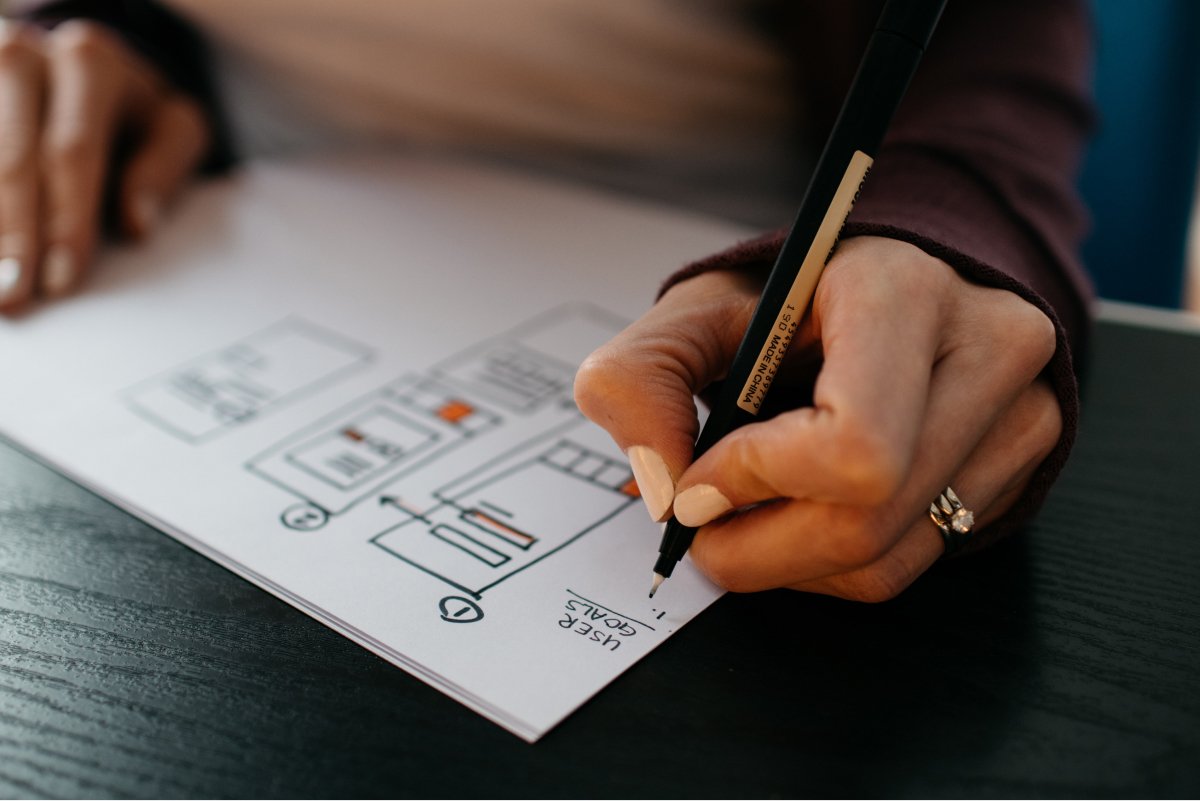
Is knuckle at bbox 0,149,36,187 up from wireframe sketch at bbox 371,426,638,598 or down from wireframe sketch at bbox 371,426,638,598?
down

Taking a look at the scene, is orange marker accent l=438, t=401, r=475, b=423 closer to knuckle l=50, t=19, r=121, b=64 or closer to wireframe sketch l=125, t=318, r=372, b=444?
wireframe sketch l=125, t=318, r=372, b=444

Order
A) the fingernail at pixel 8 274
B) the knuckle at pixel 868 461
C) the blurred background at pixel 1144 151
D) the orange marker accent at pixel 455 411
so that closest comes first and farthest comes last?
1. the knuckle at pixel 868 461
2. the orange marker accent at pixel 455 411
3. the fingernail at pixel 8 274
4. the blurred background at pixel 1144 151

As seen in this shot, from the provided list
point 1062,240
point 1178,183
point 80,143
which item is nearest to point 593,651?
point 1062,240

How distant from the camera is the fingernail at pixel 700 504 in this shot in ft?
1.04

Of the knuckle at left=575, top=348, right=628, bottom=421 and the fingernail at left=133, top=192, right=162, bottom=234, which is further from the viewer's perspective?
the fingernail at left=133, top=192, right=162, bottom=234

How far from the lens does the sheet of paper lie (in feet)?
1.12

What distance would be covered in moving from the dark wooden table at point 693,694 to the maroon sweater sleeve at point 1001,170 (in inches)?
1.9

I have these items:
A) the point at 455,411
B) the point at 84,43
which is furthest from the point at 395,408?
the point at 84,43

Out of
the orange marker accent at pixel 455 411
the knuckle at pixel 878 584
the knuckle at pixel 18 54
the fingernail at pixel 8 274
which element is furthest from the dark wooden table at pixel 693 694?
the knuckle at pixel 18 54

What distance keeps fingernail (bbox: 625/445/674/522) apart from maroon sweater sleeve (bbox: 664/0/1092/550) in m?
0.09

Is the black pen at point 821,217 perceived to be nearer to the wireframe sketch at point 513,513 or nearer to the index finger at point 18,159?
the wireframe sketch at point 513,513

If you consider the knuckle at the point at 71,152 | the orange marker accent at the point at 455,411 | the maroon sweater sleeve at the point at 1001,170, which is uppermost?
the maroon sweater sleeve at the point at 1001,170

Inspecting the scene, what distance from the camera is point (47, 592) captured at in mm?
361

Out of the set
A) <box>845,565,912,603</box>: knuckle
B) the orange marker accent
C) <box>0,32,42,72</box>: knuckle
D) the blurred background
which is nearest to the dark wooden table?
<box>845,565,912,603</box>: knuckle
